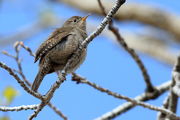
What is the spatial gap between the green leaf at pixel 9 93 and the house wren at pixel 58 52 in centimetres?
59

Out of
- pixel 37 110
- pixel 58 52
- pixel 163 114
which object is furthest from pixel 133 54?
pixel 37 110

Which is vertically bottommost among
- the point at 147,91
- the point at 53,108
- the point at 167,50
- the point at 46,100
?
the point at 46,100

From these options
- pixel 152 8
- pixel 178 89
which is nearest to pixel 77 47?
pixel 178 89

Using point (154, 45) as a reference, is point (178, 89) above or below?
below

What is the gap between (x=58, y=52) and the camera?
459 centimetres

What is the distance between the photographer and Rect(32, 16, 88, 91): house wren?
4.52 m

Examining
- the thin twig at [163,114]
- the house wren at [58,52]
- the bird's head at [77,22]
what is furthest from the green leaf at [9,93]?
the thin twig at [163,114]

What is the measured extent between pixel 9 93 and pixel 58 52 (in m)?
0.85

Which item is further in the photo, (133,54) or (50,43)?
(133,54)

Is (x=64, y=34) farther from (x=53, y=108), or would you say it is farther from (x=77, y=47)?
(x=53, y=108)

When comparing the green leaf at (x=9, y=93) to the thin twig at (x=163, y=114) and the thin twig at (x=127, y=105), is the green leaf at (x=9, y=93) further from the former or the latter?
the thin twig at (x=163, y=114)

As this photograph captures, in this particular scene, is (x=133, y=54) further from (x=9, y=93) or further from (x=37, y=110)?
(x=37, y=110)

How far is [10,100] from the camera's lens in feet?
16.7

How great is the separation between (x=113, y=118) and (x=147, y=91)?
57 centimetres
